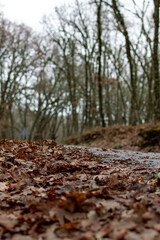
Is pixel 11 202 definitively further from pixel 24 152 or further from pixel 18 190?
pixel 24 152

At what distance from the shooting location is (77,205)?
90.0 inches

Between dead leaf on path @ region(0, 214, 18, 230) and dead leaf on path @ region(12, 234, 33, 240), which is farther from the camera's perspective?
dead leaf on path @ region(0, 214, 18, 230)

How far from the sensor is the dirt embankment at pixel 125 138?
36.1ft

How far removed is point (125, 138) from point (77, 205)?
35.3ft

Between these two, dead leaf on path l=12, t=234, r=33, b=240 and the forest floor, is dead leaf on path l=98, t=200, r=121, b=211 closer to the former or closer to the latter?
the forest floor

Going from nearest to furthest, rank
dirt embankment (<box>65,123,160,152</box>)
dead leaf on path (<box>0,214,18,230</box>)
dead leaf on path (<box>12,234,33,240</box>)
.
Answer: dead leaf on path (<box>12,234,33,240</box>) < dead leaf on path (<box>0,214,18,230</box>) < dirt embankment (<box>65,123,160,152</box>)

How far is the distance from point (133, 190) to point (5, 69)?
2253 cm

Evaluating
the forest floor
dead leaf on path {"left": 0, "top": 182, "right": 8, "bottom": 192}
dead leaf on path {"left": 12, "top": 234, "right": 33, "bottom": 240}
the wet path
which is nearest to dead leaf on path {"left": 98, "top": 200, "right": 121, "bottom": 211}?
the forest floor

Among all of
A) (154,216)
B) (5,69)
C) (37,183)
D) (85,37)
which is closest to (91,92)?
(85,37)

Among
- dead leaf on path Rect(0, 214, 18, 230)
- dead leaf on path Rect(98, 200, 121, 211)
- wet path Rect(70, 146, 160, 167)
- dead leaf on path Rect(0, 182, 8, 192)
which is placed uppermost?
wet path Rect(70, 146, 160, 167)

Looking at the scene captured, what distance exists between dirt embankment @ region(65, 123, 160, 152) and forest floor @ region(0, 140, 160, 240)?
7.14m

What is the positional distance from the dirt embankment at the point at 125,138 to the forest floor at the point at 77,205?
7143 millimetres

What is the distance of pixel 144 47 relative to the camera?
811 inches

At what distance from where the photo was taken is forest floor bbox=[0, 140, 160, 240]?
6.24 feet
